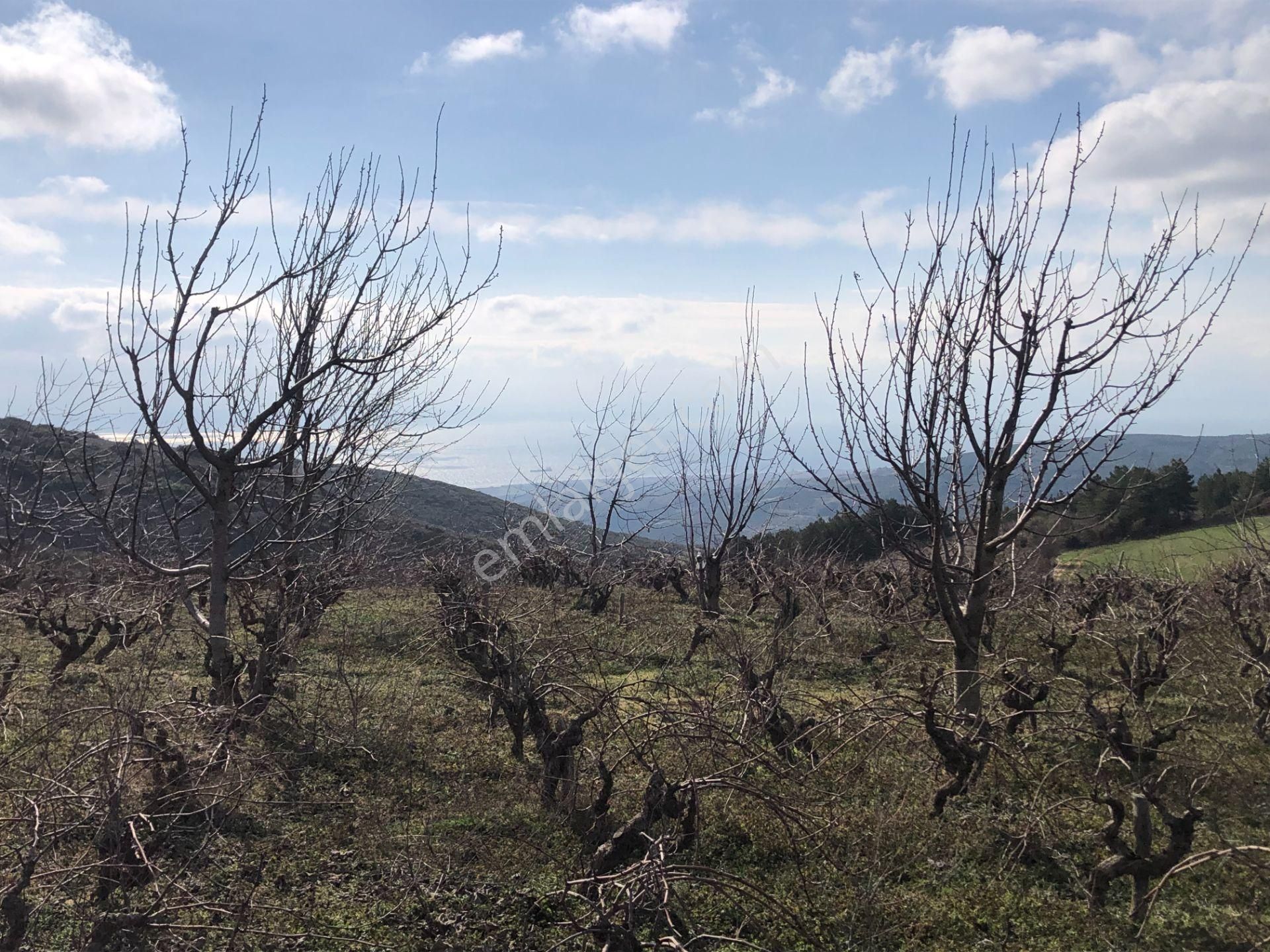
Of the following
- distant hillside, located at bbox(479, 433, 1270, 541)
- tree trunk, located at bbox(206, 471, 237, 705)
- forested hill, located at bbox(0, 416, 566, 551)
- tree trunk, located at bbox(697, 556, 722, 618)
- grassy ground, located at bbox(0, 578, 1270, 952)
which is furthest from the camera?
forested hill, located at bbox(0, 416, 566, 551)

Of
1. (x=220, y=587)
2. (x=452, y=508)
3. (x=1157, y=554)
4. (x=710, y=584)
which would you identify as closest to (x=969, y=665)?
(x=220, y=587)

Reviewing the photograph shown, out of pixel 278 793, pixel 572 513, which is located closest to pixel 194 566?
pixel 278 793

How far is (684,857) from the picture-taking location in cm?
454

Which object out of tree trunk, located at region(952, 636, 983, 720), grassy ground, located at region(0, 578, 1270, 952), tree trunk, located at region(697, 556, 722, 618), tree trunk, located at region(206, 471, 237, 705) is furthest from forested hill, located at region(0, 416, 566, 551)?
tree trunk, located at region(952, 636, 983, 720)

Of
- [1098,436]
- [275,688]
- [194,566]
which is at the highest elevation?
[1098,436]

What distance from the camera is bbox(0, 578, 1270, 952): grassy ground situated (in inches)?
148

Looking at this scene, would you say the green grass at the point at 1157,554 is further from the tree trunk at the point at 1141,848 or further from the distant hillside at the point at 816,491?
the tree trunk at the point at 1141,848

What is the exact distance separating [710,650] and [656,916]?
8406mm

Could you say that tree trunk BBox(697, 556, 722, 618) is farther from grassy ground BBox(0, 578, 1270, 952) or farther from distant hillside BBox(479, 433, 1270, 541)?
grassy ground BBox(0, 578, 1270, 952)

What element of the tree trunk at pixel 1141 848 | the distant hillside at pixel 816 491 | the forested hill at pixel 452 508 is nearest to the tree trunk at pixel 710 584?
the distant hillside at pixel 816 491

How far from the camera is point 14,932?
2.81m

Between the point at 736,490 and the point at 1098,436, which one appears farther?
the point at 736,490

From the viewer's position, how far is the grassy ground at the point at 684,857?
12.3 feet

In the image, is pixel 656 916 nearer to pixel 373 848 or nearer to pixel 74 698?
pixel 373 848
